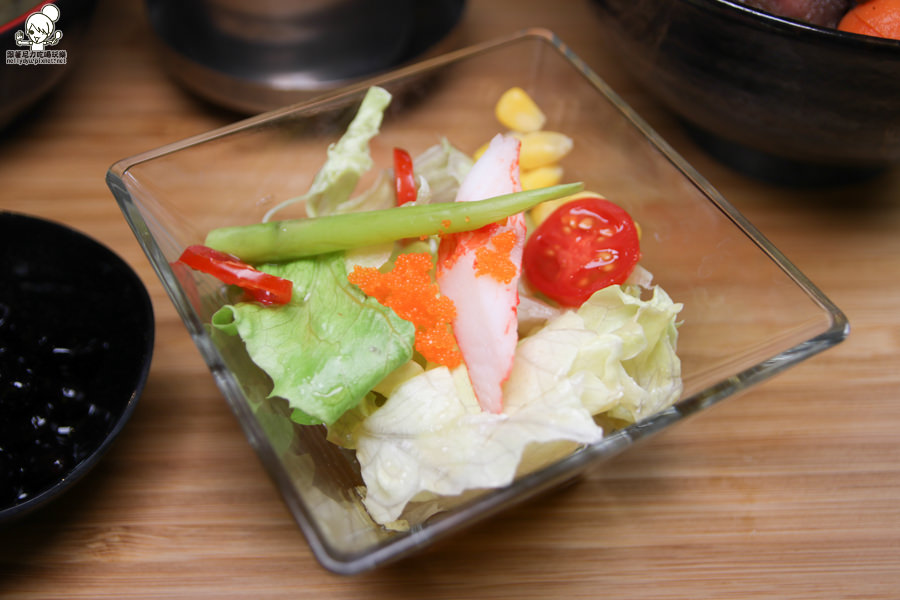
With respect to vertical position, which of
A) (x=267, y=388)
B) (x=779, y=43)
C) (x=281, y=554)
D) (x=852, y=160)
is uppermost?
(x=779, y=43)

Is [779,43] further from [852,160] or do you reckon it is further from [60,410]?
[60,410]

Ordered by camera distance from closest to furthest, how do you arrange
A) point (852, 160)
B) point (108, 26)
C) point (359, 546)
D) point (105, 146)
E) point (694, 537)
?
point (359, 546), point (694, 537), point (852, 160), point (105, 146), point (108, 26)

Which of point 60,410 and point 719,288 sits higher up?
point 719,288

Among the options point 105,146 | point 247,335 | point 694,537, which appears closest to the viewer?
point 247,335

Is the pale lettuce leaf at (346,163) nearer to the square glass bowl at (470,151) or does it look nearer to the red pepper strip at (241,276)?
the square glass bowl at (470,151)

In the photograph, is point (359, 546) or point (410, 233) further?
point (410, 233)

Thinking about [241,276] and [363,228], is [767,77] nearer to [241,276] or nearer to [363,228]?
[363,228]

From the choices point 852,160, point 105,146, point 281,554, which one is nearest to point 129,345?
point 281,554
